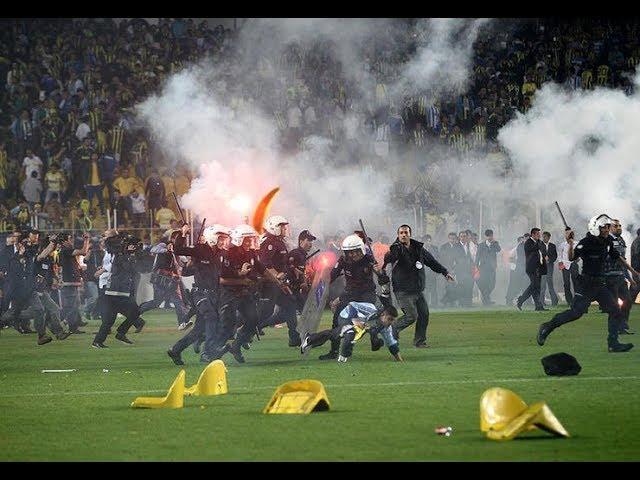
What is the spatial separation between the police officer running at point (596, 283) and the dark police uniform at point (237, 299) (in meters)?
4.12

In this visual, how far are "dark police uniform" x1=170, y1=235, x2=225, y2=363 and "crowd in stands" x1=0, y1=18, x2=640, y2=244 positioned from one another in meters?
16.1

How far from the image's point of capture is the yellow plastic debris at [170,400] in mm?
13555

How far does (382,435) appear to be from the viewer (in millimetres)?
11406

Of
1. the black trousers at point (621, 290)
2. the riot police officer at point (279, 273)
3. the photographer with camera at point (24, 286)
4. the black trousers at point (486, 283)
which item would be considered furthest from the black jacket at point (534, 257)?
the photographer with camera at point (24, 286)

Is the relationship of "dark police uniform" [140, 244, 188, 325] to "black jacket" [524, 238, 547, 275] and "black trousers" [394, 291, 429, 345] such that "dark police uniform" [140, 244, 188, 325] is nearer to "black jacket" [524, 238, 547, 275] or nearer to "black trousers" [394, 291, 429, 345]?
"black trousers" [394, 291, 429, 345]

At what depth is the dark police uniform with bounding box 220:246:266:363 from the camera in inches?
Result: 733

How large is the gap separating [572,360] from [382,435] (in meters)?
5.19

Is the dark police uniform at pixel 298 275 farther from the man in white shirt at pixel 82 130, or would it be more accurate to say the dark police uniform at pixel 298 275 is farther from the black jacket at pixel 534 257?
the man in white shirt at pixel 82 130

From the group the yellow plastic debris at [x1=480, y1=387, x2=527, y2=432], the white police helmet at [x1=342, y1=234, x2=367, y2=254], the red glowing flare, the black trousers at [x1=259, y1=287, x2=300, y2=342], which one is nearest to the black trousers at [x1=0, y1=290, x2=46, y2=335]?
the black trousers at [x1=259, y1=287, x2=300, y2=342]

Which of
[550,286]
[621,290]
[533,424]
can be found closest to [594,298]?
[621,290]

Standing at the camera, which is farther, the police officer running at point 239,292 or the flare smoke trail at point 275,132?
the flare smoke trail at point 275,132
